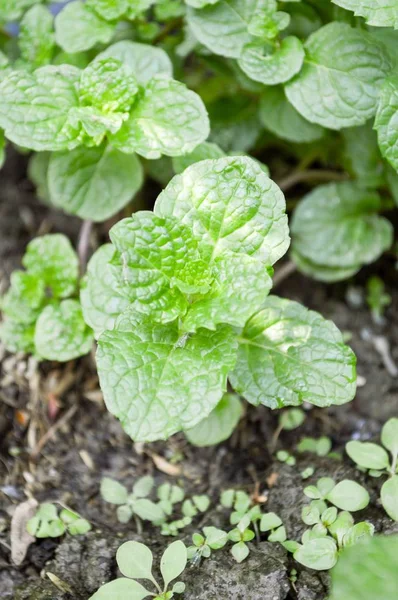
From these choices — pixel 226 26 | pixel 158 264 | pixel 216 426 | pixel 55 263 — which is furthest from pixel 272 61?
pixel 216 426

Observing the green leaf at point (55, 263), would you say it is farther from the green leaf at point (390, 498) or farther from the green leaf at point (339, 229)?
the green leaf at point (390, 498)

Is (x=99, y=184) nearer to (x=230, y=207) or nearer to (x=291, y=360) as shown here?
(x=230, y=207)

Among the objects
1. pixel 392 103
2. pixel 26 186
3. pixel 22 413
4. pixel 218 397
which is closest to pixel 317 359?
pixel 218 397

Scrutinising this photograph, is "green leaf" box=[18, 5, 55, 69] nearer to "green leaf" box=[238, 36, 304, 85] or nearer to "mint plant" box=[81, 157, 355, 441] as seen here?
"green leaf" box=[238, 36, 304, 85]

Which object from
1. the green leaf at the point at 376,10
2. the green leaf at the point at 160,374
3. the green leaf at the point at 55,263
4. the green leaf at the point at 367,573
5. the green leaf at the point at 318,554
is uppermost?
the green leaf at the point at 376,10

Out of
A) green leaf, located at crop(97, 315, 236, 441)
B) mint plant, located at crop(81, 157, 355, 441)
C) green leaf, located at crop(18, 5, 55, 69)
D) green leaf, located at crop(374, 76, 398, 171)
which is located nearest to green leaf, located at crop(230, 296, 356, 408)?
mint plant, located at crop(81, 157, 355, 441)

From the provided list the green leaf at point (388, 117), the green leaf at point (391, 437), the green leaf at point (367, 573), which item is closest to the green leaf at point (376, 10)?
the green leaf at point (388, 117)

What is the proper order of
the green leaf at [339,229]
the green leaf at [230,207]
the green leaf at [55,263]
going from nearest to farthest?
the green leaf at [230,207] < the green leaf at [55,263] < the green leaf at [339,229]

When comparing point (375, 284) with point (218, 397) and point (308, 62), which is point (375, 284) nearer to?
point (308, 62)
